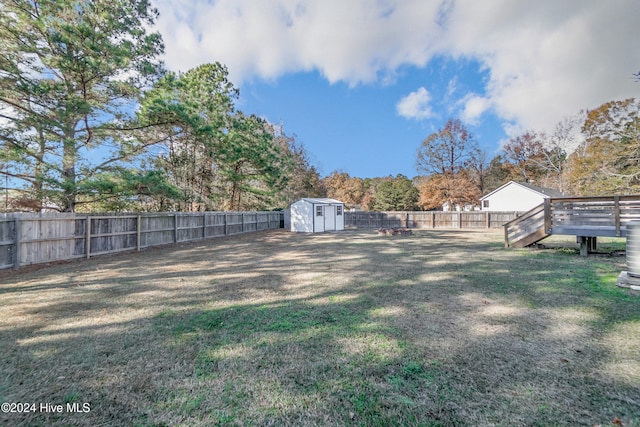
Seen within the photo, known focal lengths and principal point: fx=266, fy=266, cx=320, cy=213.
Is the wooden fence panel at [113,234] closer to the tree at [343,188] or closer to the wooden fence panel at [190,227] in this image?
the wooden fence panel at [190,227]

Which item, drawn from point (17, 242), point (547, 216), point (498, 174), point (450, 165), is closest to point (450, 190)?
point (450, 165)

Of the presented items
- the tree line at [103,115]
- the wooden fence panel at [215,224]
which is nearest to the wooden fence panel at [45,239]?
the tree line at [103,115]

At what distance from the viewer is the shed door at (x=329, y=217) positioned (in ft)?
60.8

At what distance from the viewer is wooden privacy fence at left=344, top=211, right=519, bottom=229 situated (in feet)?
69.0

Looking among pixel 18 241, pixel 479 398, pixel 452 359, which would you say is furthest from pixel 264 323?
pixel 18 241

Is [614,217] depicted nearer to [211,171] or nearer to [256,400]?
[256,400]

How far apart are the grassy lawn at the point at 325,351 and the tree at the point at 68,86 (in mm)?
4162

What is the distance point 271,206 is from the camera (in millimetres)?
21938

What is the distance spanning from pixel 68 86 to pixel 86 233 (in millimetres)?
4379

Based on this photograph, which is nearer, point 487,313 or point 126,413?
point 126,413

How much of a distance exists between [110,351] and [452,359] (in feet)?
11.2

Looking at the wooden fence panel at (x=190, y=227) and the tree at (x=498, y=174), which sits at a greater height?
the tree at (x=498, y=174)

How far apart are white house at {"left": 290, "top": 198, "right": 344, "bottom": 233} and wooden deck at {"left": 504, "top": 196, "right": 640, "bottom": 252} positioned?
10796 millimetres

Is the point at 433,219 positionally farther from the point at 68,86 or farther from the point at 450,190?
the point at 68,86
